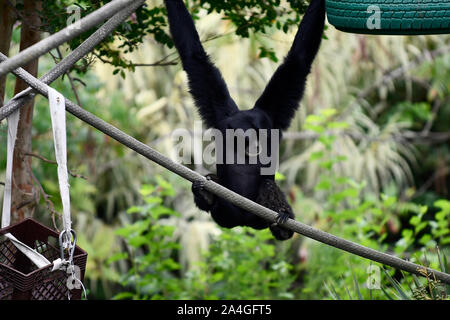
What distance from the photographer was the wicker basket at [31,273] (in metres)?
2.26

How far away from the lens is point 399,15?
2717mm

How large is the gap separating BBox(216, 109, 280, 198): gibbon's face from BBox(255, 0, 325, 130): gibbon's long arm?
0.10 m

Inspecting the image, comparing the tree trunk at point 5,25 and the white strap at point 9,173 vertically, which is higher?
the tree trunk at point 5,25

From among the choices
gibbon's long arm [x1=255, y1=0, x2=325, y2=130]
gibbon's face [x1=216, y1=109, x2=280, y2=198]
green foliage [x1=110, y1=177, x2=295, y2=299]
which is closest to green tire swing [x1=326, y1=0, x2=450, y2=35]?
gibbon's long arm [x1=255, y1=0, x2=325, y2=130]

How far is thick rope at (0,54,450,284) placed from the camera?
257 cm

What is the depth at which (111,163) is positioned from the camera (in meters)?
7.59

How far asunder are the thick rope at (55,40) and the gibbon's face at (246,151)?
1.25 meters

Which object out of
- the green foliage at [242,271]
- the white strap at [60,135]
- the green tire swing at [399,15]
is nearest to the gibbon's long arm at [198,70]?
the green tire swing at [399,15]

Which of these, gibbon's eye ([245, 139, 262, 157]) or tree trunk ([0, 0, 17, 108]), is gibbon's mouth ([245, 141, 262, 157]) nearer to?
gibbon's eye ([245, 139, 262, 157])

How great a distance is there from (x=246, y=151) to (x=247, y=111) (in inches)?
9.8

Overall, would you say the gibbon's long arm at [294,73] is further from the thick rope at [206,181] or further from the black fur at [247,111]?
the thick rope at [206,181]

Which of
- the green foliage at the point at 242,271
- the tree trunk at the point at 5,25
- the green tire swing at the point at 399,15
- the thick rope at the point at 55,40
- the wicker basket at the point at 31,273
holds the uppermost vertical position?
the tree trunk at the point at 5,25
